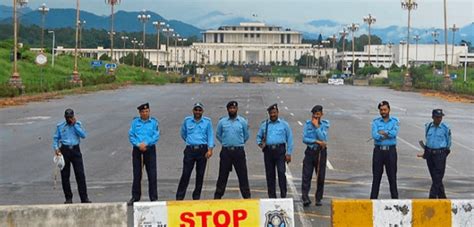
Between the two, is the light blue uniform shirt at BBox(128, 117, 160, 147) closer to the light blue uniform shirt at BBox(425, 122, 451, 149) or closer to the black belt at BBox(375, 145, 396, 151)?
the black belt at BBox(375, 145, 396, 151)

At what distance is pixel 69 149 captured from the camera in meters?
14.5

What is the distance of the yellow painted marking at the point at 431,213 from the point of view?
9.52 meters

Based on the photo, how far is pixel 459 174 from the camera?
64.1 feet

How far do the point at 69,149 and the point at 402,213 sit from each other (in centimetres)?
680

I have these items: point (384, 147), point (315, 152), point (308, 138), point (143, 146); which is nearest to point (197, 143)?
point (143, 146)

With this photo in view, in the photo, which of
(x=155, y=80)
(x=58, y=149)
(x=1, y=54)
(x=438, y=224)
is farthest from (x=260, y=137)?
(x=155, y=80)

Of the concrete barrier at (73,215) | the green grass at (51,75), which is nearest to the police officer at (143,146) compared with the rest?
the concrete barrier at (73,215)

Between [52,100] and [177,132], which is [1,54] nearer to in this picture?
[52,100]

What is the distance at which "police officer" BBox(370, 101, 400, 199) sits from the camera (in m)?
14.4

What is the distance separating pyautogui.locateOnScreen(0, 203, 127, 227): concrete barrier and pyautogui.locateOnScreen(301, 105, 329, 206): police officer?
5.29 meters

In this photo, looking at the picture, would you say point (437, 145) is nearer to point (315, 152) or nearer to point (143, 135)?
point (315, 152)

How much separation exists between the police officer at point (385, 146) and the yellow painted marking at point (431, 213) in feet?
16.0

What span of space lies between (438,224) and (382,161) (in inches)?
200

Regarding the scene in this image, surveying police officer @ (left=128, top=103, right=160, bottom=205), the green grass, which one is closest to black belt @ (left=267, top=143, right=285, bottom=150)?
police officer @ (left=128, top=103, right=160, bottom=205)
